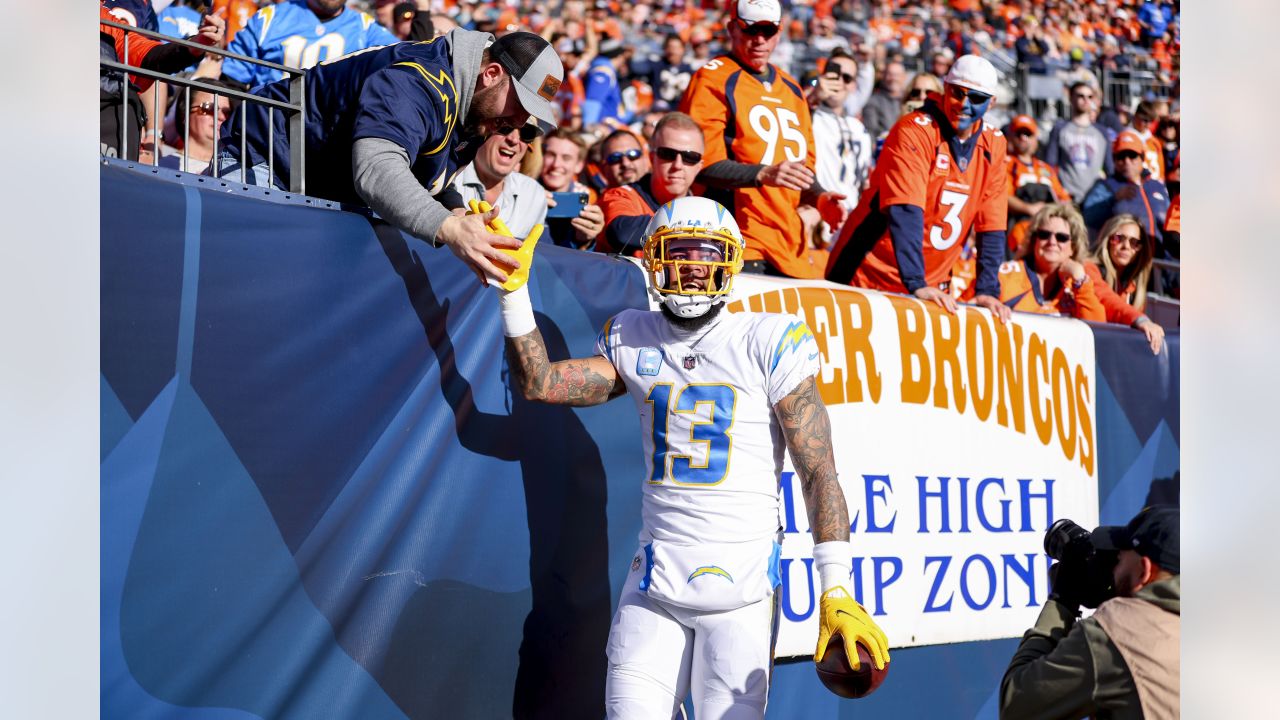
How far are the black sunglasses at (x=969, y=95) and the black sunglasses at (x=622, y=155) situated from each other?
143cm

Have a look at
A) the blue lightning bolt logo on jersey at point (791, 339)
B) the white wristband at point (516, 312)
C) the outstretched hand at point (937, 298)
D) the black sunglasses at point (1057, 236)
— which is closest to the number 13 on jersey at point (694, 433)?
the blue lightning bolt logo on jersey at point (791, 339)

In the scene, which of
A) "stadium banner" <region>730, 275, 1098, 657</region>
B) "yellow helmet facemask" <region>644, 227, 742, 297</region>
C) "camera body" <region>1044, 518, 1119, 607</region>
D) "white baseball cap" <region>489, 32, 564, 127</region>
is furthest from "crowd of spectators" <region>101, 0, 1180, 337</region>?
"camera body" <region>1044, 518, 1119, 607</region>

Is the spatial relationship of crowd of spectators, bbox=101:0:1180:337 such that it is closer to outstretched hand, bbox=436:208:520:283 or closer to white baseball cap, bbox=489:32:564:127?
white baseball cap, bbox=489:32:564:127

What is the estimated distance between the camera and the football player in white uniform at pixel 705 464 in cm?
334

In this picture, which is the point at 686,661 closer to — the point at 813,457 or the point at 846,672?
the point at 846,672

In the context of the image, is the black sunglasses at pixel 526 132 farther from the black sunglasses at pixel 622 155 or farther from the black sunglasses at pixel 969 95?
the black sunglasses at pixel 969 95

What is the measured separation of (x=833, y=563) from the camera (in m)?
3.35

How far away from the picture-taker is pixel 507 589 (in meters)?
3.80

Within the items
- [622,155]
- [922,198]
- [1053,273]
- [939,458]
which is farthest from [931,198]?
[1053,273]

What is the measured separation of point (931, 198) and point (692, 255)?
258 cm

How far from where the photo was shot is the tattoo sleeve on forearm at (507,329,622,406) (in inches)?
136

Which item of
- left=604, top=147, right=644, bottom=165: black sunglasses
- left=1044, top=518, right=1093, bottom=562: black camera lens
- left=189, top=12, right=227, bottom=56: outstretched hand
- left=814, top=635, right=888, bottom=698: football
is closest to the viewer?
left=814, top=635, right=888, bottom=698: football
